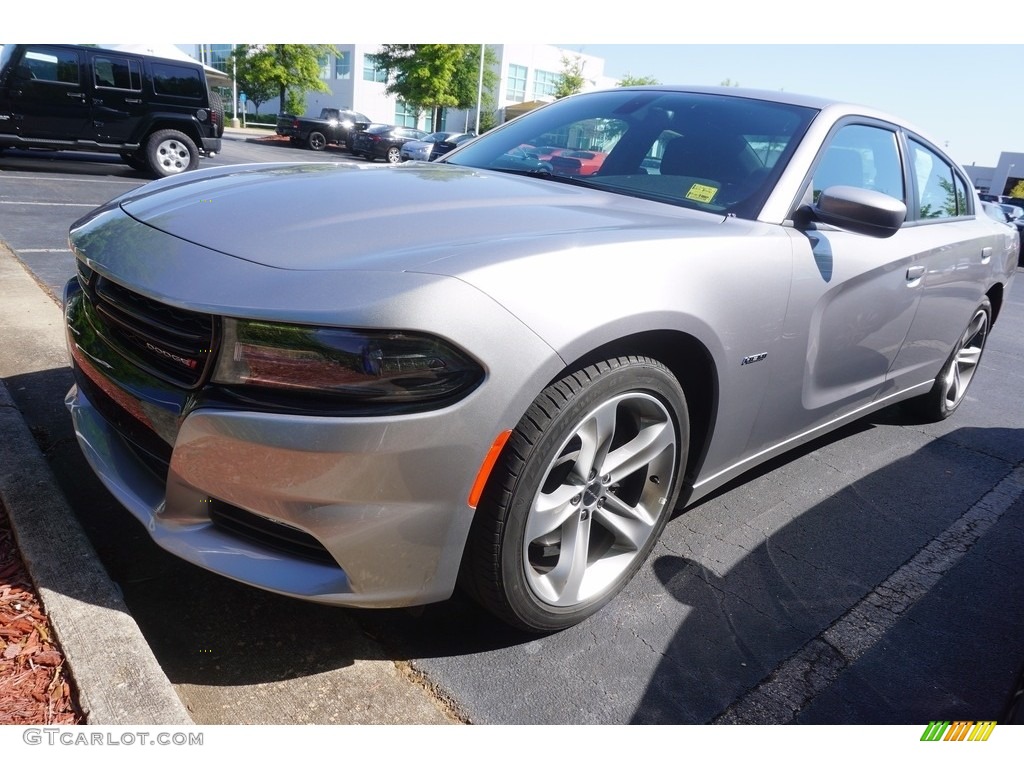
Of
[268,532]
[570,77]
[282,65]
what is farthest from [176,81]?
[570,77]

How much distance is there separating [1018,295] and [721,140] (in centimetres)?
1157

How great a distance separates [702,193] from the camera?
8.43ft

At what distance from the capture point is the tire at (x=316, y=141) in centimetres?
2675

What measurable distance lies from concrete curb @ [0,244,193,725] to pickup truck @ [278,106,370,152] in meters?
25.7

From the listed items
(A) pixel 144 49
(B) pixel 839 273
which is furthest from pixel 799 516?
(A) pixel 144 49

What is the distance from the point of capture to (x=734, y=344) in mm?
2182

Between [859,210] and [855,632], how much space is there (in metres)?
1.35

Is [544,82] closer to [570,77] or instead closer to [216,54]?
[570,77]

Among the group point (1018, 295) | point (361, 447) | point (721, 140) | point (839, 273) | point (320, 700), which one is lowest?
point (1018, 295)

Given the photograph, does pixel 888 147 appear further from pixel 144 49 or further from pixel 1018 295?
pixel 144 49

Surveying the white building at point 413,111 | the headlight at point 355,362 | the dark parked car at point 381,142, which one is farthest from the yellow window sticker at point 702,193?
the white building at point 413,111

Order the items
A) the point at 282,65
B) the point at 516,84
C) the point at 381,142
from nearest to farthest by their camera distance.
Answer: the point at 381,142
the point at 282,65
the point at 516,84
